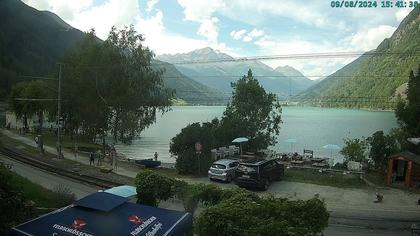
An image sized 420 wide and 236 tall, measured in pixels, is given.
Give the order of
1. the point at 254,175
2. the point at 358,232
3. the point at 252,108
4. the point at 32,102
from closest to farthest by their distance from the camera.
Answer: the point at 358,232
the point at 254,175
the point at 252,108
the point at 32,102

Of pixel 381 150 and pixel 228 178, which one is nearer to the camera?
pixel 228 178

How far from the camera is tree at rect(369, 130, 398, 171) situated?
30.9 metres

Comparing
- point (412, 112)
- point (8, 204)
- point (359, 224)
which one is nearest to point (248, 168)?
point (359, 224)

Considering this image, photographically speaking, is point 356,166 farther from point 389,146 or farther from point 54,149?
point 54,149

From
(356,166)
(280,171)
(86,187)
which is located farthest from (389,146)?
(86,187)

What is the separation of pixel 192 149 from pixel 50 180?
10.7 m

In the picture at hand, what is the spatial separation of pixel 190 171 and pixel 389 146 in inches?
627

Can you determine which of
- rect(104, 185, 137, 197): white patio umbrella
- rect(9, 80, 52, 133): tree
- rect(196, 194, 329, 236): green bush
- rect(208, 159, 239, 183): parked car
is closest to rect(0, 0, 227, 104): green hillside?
rect(9, 80, 52, 133): tree

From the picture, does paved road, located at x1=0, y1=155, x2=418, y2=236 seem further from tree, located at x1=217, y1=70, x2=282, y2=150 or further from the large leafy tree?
tree, located at x1=217, y1=70, x2=282, y2=150

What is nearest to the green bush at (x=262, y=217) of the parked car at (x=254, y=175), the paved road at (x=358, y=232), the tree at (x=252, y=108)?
the paved road at (x=358, y=232)

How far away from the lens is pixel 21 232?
9883 mm

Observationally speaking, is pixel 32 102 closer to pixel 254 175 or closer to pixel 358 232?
pixel 254 175

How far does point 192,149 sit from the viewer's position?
103 feet

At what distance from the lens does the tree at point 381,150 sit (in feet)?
101
